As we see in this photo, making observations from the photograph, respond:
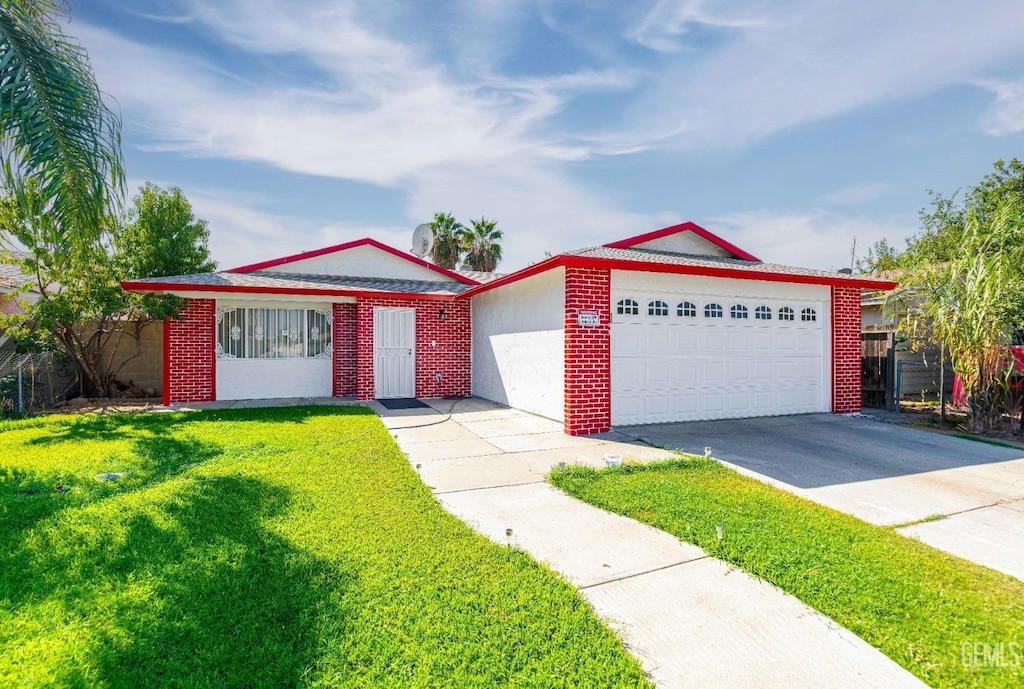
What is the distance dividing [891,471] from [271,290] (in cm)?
1134

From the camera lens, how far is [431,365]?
505 inches

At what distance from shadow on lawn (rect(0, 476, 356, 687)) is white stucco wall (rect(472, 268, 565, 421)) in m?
5.37

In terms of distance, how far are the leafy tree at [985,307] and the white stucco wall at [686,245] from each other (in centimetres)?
388

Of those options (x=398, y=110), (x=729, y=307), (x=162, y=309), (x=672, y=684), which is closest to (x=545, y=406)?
(x=729, y=307)

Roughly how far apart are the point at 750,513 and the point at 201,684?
13.4ft

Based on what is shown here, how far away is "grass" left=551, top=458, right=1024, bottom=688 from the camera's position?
8.14 ft

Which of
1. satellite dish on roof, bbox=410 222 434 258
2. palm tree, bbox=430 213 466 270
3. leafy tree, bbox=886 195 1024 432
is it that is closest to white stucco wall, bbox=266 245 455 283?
satellite dish on roof, bbox=410 222 434 258

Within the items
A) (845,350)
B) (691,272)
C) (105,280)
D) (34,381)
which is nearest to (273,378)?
(105,280)

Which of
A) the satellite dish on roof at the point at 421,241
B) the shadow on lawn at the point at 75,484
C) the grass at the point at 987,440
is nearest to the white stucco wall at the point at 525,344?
the satellite dish on roof at the point at 421,241

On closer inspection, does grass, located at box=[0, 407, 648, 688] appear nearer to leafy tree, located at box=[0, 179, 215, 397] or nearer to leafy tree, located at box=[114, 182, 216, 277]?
leafy tree, located at box=[0, 179, 215, 397]

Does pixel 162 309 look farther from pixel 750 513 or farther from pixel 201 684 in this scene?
pixel 750 513

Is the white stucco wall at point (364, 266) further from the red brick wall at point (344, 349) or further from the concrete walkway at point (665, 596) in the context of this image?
the concrete walkway at point (665, 596)

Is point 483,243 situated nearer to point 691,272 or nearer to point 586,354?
point 691,272

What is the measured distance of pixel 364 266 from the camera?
13641 millimetres
